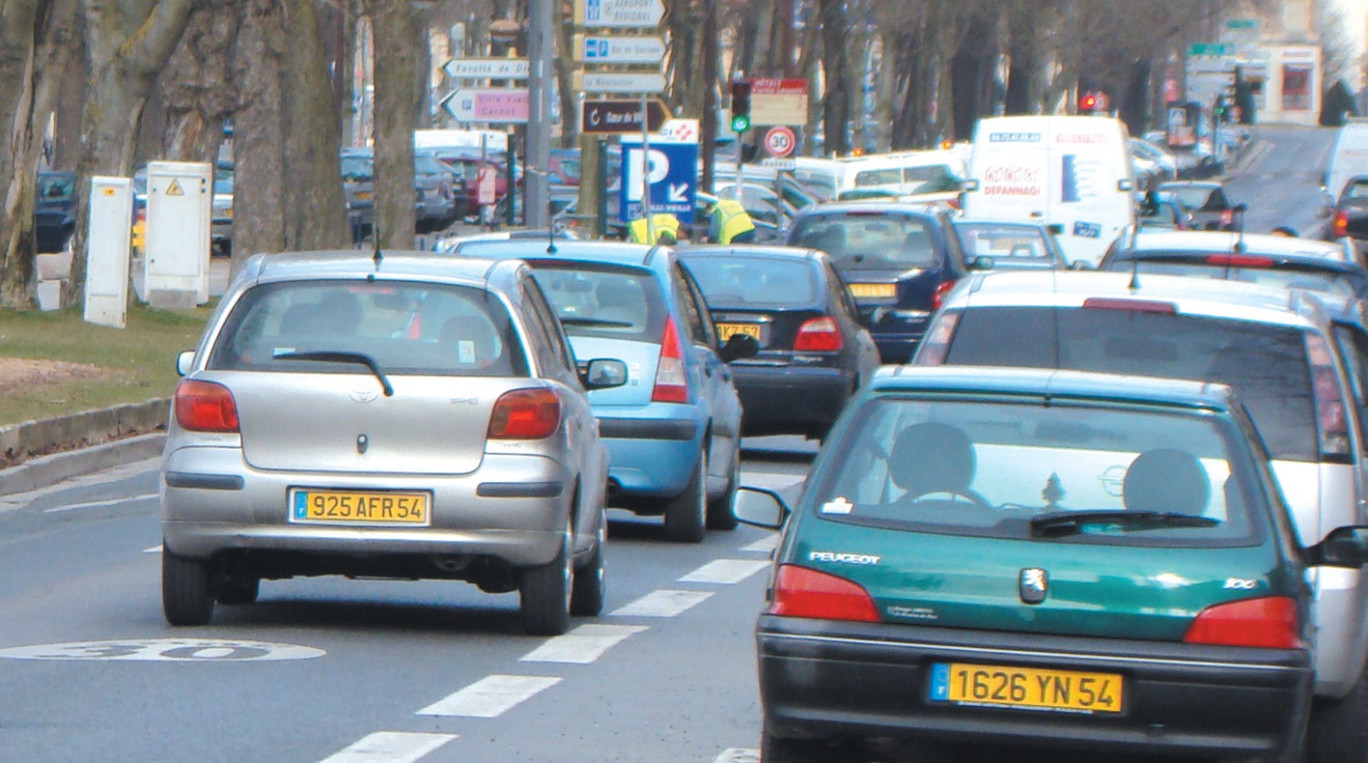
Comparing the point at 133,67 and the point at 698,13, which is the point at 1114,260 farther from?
the point at 698,13

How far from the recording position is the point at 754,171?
52000 mm

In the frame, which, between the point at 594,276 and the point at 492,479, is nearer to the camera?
the point at 492,479

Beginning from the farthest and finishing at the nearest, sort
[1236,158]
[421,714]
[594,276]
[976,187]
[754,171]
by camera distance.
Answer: [1236,158], [754,171], [976,187], [594,276], [421,714]

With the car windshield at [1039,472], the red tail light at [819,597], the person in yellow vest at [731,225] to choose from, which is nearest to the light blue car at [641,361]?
the car windshield at [1039,472]

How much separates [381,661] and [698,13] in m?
50.1

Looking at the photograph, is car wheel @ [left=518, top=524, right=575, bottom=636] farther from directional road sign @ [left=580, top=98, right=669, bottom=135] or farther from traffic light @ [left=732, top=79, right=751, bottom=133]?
traffic light @ [left=732, top=79, right=751, bottom=133]

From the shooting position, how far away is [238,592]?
1111cm

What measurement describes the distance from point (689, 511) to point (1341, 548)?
7154 mm

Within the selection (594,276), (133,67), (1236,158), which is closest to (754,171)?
(133,67)

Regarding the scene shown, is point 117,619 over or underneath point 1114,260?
underneath

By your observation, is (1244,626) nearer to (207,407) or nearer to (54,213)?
(207,407)

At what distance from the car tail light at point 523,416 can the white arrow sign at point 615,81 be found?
22377mm

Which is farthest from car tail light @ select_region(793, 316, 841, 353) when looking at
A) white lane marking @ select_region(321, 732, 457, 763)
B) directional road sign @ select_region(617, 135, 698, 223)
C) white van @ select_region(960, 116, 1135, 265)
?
white van @ select_region(960, 116, 1135, 265)

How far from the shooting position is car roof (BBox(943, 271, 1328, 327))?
8508 mm
